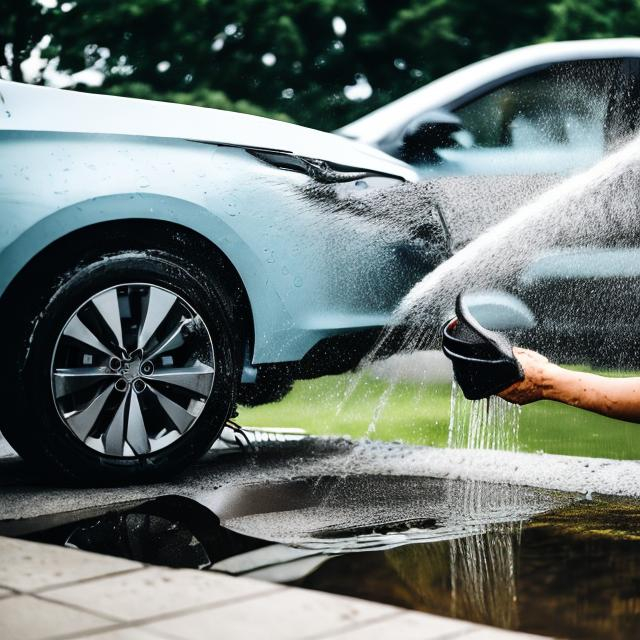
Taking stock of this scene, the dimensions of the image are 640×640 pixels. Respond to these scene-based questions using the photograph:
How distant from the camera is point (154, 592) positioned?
2789 millimetres

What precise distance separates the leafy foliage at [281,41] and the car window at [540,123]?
7.46 meters

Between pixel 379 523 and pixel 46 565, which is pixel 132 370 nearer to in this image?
pixel 379 523

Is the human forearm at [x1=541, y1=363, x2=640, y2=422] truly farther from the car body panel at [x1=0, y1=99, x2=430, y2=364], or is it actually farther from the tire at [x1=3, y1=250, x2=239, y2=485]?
the tire at [x1=3, y1=250, x2=239, y2=485]

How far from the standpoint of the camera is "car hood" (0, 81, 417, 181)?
14.0 feet

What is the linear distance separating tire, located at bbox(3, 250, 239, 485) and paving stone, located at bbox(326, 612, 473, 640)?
198 cm

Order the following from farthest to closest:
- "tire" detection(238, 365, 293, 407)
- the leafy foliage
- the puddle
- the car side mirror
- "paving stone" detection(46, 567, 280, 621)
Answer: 1. the leafy foliage
2. the car side mirror
3. "tire" detection(238, 365, 293, 407)
4. the puddle
5. "paving stone" detection(46, 567, 280, 621)

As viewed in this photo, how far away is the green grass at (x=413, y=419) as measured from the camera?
238 inches

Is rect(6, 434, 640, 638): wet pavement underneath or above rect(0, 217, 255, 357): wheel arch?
underneath

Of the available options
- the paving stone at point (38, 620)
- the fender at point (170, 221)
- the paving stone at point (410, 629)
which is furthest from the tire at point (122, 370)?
the paving stone at point (410, 629)

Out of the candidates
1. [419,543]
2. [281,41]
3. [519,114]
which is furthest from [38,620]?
[281,41]

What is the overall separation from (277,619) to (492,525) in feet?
4.22

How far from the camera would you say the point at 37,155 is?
166 inches

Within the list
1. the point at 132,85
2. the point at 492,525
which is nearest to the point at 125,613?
the point at 492,525

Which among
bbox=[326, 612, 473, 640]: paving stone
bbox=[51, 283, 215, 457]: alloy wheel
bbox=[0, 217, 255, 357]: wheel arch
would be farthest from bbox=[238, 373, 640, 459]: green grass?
bbox=[326, 612, 473, 640]: paving stone
